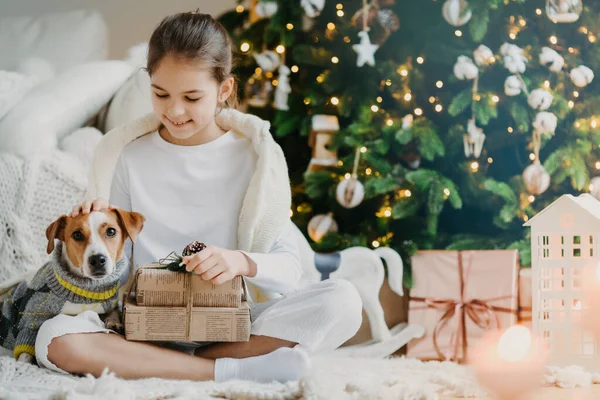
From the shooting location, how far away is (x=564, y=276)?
1.99 meters

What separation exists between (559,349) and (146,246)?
1061 mm

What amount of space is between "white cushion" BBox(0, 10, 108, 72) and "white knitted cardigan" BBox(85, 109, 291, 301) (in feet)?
3.01

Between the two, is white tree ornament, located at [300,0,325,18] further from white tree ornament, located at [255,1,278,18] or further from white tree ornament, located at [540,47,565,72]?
white tree ornament, located at [540,47,565,72]

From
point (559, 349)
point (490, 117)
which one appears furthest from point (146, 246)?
point (490, 117)

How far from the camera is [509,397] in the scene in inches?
38.6

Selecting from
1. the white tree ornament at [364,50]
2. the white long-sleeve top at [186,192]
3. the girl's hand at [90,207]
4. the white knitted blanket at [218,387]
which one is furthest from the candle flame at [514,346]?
the white tree ornament at [364,50]

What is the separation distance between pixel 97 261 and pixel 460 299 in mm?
1237

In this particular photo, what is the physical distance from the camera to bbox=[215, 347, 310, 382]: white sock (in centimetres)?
166

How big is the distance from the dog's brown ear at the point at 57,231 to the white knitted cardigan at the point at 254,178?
0.63ft

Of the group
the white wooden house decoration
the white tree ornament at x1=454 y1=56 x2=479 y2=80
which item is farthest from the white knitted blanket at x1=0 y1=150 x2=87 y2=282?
the white wooden house decoration

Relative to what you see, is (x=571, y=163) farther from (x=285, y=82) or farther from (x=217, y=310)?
(x=217, y=310)

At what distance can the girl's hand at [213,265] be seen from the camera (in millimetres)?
1590

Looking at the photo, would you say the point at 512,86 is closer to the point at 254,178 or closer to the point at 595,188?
the point at 595,188

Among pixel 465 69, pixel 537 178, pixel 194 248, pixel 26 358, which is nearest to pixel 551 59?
pixel 465 69
